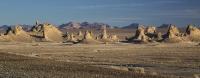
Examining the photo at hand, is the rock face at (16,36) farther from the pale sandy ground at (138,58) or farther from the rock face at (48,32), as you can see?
the pale sandy ground at (138,58)

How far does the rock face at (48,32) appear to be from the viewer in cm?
15250

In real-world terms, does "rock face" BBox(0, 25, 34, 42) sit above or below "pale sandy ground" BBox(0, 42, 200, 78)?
below

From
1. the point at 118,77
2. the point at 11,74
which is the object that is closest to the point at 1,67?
the point at 11,74

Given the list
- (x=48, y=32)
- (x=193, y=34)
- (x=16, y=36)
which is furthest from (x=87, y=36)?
(x=193, y=34)

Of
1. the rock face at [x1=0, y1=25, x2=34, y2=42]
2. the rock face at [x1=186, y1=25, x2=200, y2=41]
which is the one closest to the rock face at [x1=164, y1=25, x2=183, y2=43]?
the rock face at [x1=186, y1=25, x2=200, y2=41]

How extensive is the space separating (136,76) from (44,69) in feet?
13.3

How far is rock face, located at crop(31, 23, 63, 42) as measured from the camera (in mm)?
152500

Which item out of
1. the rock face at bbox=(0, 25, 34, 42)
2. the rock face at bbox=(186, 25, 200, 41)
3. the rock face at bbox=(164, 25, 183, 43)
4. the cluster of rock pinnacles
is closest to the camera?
the rock face at bbox=(164, 25, 183, 43)

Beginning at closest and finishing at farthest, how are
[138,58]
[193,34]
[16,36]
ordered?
[138,58] → [16,36] → [193,34]

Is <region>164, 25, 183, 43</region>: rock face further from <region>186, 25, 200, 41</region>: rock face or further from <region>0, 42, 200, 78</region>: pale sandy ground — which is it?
<region>0, 42, 200, 78</region>: pale sandy ground

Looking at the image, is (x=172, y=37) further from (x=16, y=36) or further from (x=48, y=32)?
(x=16, y=36)

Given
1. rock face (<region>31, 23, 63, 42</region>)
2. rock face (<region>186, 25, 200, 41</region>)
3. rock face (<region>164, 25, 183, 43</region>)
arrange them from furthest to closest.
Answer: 1. rock face (<region>31, 23, 63, 42</region>)
2. rock face (<region>186, 25, 200, 41</region>)
3. rock face (<region>164, 25, 183, 43</region>)

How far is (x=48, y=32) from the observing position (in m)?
156

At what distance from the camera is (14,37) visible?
14375 cm
